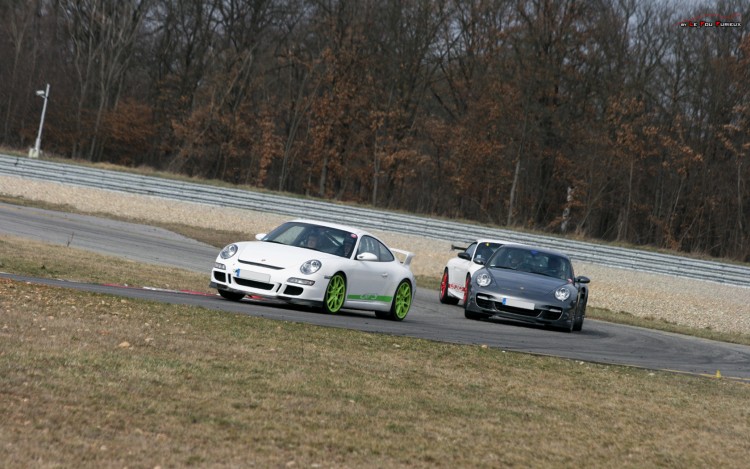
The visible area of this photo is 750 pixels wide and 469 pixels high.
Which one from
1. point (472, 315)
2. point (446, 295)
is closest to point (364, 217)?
point (446, 295)

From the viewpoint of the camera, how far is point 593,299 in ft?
93.9

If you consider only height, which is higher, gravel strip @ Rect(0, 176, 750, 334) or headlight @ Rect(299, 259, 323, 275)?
headlight @ Rect(299, 259, 323, 275)

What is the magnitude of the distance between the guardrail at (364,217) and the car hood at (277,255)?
75.4 ft

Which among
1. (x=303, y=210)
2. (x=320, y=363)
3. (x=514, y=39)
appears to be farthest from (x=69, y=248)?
(x=514, y=39)

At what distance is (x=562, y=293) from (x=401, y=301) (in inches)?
120

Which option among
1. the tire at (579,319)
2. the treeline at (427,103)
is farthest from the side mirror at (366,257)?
the treeline at (427,103)

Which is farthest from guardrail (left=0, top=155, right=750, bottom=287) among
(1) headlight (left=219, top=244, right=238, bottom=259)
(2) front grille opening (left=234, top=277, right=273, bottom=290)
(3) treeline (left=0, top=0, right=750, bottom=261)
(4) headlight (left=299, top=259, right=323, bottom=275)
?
(2) front grille opening (left=234, top=277, right=273, bottom=290)

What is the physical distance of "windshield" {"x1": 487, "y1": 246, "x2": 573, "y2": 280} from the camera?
1881 centimetres

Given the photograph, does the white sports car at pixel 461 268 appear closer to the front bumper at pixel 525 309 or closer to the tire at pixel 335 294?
the front bumper at pixel 525 309

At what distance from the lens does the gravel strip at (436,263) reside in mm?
28344

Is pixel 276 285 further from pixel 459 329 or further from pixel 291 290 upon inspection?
pixel 459 329

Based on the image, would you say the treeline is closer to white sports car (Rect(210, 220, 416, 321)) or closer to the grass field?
white sports car (Rect(210, 220, 416, 321))
